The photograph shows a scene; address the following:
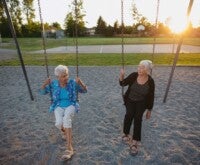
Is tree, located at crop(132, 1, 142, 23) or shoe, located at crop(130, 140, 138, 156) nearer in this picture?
shoe, located at crop(130, 140, 138, 156)

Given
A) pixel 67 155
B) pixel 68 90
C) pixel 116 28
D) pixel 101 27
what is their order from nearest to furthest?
pixel 67 155 → pixel 68 90 → pixel 116 28 → pixel 101 27

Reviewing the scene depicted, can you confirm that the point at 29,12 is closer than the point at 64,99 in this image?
No

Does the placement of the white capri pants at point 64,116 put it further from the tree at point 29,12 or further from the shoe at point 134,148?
the tree at point 29,12

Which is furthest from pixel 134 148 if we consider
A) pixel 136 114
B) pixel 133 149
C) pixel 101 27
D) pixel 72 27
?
pixel 101 27

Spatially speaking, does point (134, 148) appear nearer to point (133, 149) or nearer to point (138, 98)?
point (133, 149)

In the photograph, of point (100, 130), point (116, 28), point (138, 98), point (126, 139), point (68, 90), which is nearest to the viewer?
point (68, 90)

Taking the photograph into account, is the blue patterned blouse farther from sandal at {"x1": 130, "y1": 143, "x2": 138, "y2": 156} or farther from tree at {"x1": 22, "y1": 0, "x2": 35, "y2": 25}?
tree at {"x1": 22, "y1": 0, "x2": 35, "y2": 25}

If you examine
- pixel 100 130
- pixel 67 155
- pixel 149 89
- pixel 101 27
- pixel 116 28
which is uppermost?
pixel 149 89

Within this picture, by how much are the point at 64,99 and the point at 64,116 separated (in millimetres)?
260

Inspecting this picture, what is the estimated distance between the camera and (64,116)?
364cm

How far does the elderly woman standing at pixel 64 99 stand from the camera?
3623 millimetres

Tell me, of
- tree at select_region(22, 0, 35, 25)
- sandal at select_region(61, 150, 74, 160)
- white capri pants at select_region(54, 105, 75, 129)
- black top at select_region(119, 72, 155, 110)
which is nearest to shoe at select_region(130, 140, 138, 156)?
black top at select_region(119, 72, 155, 110)

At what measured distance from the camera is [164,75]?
10.0 metres

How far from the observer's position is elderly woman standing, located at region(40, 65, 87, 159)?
3623mm
